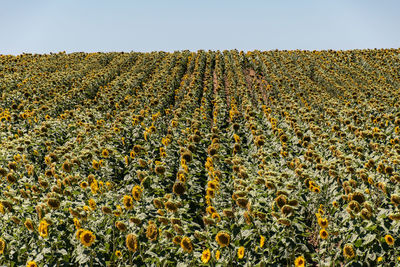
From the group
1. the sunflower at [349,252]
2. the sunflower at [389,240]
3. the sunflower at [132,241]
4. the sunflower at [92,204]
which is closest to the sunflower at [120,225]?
the sunflower at [132,241]

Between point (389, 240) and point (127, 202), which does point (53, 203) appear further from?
point (389, 240)

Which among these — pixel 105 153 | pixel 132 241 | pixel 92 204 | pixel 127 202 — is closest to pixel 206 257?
pixel 132 241

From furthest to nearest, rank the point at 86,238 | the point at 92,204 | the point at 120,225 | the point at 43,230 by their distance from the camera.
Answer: the point at 92,204 → the point at 120,225 → the point at 43,230 → the point at 86,238

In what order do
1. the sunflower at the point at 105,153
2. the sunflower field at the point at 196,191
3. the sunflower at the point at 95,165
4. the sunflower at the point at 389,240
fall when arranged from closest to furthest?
the sunflower at the point at 389,240 < the sunflower field at the point at 196,191 < the sunflower at the point at 95,165 < the sunflower at the point at 105,153

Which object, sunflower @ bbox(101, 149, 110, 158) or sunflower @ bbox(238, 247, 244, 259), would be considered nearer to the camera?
sunflower @ bbox(238, 247, 244, 259)

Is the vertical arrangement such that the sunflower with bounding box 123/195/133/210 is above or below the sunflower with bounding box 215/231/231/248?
above

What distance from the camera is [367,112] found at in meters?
12.0

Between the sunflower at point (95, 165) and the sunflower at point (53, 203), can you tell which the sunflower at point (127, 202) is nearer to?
the sunflower at point (53, 203)

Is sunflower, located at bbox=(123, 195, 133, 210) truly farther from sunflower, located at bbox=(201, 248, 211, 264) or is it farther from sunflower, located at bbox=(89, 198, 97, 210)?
sunflower, located at bbox=(201, 248, 211, 264)

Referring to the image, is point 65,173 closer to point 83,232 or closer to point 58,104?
point 83,232

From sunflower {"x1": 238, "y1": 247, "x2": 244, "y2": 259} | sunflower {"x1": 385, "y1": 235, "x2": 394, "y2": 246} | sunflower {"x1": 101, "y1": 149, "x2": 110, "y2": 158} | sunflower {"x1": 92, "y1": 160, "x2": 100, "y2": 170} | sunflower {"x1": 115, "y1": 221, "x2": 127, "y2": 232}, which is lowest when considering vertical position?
sunflower {"x1": 238, "y1": 247, "x2": 244, "y2": 259}

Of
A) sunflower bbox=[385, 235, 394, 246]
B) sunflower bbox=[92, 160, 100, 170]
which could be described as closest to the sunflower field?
sunflower bbox=[385, 235, 394, 246]

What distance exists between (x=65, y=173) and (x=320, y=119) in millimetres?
9238

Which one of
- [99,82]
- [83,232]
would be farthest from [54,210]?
[99,82]
